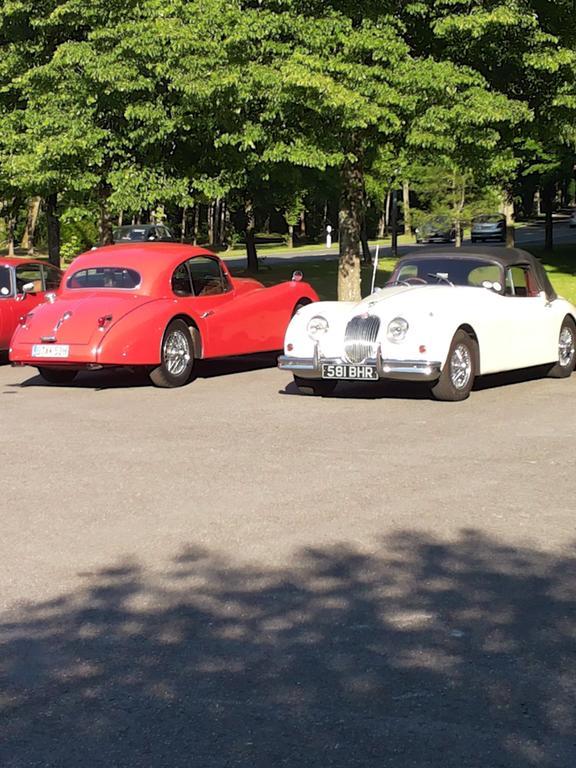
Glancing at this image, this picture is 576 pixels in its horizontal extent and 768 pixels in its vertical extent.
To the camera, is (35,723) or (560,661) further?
(560,661)

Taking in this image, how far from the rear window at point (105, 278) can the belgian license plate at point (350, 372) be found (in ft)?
10.7

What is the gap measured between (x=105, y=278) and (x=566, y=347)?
18.7ft

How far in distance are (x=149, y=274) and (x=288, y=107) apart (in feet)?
25.7

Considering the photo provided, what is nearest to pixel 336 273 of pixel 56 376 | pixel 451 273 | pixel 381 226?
pixel 56 376

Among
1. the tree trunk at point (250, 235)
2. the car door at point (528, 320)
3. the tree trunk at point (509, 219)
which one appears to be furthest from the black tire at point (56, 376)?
the tree trunk at point (509, 219)

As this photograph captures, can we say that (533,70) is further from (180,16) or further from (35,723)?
(35,723)

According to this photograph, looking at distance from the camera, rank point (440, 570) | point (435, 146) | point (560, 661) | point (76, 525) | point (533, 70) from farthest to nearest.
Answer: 1. point (533, 70)
2. point (435, 146)
3. point (76, 525)
4. point (440, 570)
5. point (560, 661)

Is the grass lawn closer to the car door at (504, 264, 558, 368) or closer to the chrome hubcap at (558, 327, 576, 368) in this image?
the chrome hubcap at (558, 327, 576, 368)

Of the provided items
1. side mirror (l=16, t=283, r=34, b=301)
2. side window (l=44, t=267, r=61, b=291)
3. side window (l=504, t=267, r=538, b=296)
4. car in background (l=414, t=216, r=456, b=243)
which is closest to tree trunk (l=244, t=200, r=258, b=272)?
car in background (l=414, t=216, r=456, b=243)

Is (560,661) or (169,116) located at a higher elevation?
(169,116)

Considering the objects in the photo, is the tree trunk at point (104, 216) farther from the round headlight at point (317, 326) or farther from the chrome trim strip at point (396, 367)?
the chrome trim strip at point (396, 367)

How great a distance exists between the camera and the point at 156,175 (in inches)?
1038

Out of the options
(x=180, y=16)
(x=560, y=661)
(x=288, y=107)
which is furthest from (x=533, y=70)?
(x=560, y=661)

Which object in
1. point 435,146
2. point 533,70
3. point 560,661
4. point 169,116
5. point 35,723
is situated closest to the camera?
point 35,723
